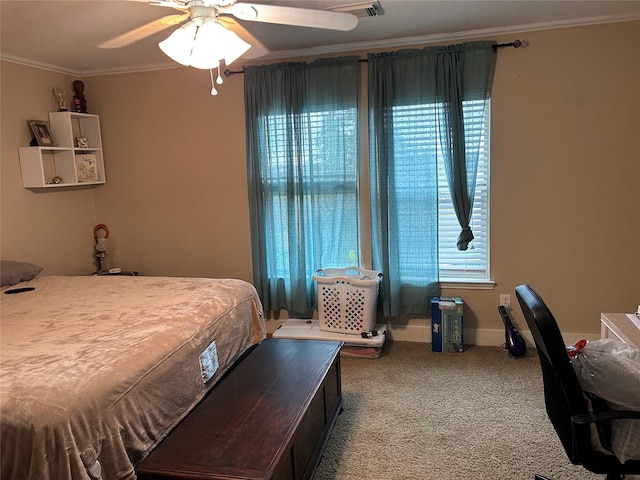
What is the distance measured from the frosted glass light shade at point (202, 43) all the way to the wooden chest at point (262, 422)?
60.5 inches

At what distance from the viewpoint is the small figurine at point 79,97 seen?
4188 millimetres

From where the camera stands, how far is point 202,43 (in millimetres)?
2143

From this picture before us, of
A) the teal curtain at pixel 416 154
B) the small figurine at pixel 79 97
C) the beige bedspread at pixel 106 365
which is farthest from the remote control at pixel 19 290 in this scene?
the teal curtain at pixel 416 154

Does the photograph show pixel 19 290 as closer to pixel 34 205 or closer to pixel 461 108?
pixel 34 205

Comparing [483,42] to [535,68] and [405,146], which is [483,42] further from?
[405,146]

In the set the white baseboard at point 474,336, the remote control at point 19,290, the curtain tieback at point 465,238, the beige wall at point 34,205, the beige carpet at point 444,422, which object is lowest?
the beige carpet at point 444,422

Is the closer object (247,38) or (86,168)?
(247,38)

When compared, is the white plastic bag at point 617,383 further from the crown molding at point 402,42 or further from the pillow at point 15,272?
the pillow at point 15,272

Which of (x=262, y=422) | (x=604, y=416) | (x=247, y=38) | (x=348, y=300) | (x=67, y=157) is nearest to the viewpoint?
(x=604, y=416)

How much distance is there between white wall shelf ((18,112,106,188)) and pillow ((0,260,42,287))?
2.41ft

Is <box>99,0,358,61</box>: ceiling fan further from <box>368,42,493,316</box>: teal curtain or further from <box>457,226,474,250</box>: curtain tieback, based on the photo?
<box>457,226,474,250</box>: curtain tieback

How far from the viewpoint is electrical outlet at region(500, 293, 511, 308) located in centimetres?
372

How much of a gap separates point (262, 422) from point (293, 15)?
179 centimetres

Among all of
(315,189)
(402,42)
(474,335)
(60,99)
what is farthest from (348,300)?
(60,99)
